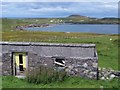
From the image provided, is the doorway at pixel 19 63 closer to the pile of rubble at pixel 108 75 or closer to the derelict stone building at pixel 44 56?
the derelict stone building at pixel 44 56

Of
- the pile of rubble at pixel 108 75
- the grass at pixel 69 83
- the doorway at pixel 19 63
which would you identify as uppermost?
the doorway at pixel 19 63

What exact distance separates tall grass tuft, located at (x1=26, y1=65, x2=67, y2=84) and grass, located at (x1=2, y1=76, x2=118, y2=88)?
1.11 feet

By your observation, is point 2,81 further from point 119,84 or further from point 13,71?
point 119,84

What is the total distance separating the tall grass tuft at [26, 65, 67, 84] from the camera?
788 inches

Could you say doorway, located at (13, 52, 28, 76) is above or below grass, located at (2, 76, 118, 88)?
above

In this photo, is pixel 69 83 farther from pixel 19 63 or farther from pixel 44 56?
Answer: pixel 19 63

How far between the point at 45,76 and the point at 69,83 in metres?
1.66

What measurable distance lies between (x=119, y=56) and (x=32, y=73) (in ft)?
51.8

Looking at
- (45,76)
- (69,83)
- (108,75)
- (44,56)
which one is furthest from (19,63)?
(108,75)

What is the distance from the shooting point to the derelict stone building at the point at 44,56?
70.1ft

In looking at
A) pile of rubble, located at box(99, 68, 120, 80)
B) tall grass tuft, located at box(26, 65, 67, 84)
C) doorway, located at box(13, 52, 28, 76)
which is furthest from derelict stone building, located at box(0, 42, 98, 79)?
pile of rubble, located at box(99, 68, 120, 80)

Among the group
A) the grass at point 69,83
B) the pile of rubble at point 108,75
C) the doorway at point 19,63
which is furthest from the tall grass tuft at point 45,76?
the pile of rubble at point 108,75

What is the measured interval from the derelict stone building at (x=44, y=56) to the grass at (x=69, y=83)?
90cm

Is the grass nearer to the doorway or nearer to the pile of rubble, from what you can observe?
the pile of rubble
